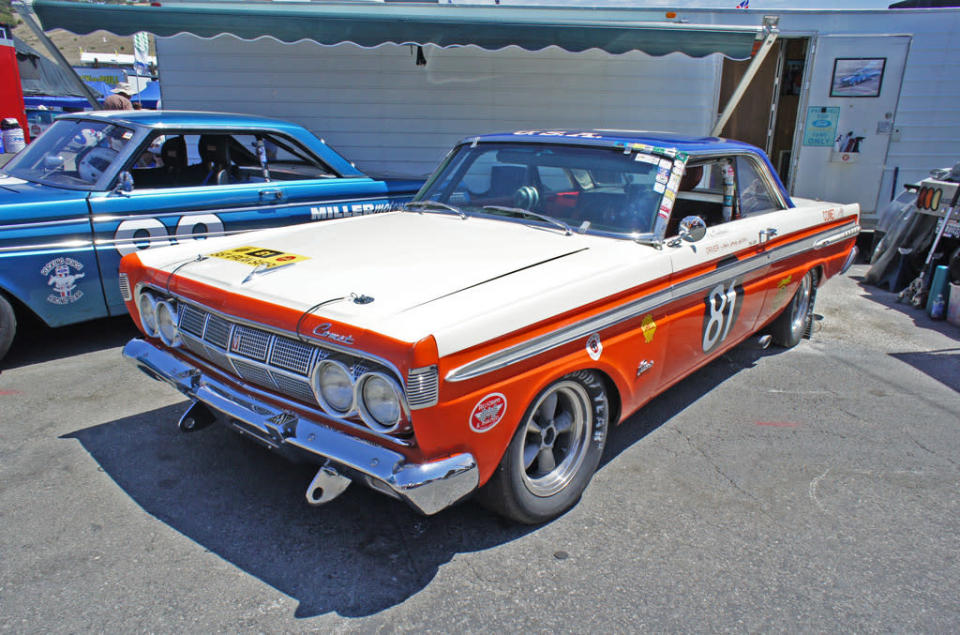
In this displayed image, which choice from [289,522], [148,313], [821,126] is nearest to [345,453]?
[289,522]

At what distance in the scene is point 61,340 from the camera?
5098mm

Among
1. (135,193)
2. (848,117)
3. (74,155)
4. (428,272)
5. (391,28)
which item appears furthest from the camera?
(848,117)

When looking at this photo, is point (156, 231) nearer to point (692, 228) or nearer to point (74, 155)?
point (74, 155)

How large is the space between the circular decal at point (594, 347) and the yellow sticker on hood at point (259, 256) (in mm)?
1285

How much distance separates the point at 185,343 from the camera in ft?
10.1

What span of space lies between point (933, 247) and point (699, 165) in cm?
378

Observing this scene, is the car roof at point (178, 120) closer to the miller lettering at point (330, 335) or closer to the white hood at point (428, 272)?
the white hood at point (428, 272)

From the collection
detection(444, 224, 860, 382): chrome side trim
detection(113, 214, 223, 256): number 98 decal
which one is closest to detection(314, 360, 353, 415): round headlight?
detection(444, 224, 860, 382): chrome side trim

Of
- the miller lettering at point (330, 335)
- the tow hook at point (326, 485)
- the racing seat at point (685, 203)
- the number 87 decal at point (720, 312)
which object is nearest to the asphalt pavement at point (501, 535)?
the tow hook at point (326, 485)

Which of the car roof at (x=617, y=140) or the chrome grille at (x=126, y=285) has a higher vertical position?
the car roof at (x=617, y=140)

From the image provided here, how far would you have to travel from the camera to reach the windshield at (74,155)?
15.9 ft

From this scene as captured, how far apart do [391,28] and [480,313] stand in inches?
223

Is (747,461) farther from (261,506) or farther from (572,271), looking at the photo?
(261,506)

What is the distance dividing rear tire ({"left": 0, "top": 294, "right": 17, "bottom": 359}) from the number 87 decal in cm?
429
